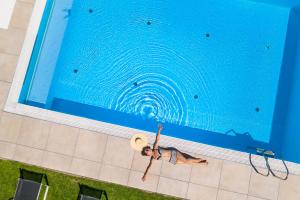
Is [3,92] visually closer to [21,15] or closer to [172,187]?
[21,15]

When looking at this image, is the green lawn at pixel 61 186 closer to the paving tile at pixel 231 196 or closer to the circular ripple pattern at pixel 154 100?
the paving tile at pixel 231 196

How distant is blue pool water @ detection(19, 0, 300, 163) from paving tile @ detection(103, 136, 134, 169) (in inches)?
33.0

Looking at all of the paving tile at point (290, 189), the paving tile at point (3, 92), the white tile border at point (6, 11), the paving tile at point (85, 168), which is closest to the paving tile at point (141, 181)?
the paving tile at point (85, 168)

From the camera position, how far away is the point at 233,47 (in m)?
9.80

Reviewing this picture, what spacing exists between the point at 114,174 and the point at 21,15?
15.0 feet

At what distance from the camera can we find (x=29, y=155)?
8.98 meters

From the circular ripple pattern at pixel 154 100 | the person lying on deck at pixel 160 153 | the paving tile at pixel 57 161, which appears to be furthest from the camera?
the circular ripple pattern at pixel 154 100

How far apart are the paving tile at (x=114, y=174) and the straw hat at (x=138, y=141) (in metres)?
0.64

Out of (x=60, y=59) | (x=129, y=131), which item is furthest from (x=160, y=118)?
(x=60, y=59)

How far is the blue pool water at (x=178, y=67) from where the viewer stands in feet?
31.1

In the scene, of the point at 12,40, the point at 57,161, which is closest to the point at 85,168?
the point at 57,161

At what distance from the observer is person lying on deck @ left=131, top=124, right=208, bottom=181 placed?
8.48m

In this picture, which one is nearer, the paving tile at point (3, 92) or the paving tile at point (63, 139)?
the paving tile at point (63, 139)

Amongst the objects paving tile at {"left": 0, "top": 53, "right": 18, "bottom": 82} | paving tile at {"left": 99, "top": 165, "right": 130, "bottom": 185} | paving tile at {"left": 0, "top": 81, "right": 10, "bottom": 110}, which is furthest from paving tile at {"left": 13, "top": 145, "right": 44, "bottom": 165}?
paving tile at {"left": 0, "top": 53, "right": 18, "bottom": 82}
